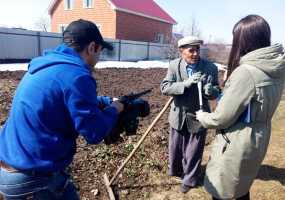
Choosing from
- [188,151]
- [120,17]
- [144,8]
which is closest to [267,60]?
[188,151]

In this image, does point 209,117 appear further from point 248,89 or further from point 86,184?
point 86,184

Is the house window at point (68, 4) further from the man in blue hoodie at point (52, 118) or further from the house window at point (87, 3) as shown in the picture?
the man in blue hoodie at point (52, 118)

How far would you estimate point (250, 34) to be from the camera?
236cm

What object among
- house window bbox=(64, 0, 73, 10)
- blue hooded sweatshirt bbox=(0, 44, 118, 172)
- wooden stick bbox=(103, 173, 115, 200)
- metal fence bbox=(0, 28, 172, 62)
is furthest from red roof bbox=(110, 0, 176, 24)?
blue hooded sweatshirt bbox=(0, 44, 118, 172)

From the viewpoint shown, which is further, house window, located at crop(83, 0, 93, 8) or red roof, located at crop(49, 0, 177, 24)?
house window, located at crop(83, 0, 93, 8)

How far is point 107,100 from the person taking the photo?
250 cm

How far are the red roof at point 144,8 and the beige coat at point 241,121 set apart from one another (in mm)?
25785

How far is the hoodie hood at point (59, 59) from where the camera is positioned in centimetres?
186

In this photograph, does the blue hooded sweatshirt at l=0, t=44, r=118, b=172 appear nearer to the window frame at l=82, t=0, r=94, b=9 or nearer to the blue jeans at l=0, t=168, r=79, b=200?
the blue jeans at l=0, t=168, r=79, b=200

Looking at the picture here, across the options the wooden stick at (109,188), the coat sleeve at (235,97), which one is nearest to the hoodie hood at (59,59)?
the coat sleeve at (235,97)

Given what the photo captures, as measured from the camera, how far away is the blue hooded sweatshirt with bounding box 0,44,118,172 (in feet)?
5.97

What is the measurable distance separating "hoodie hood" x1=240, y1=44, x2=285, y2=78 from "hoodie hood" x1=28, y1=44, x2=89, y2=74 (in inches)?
45.8

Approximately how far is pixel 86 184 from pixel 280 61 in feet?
8.86

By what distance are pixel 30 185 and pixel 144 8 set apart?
101 ft
